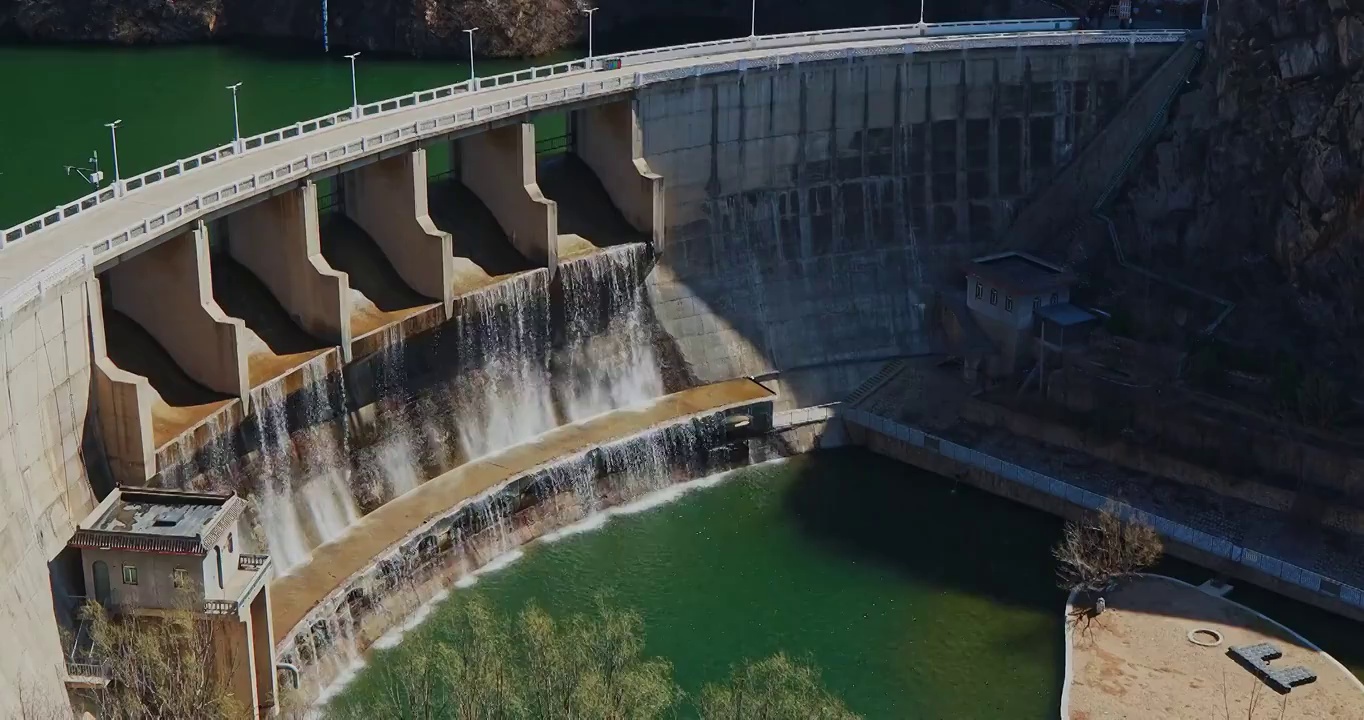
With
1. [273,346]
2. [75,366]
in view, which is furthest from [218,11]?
[75,366]

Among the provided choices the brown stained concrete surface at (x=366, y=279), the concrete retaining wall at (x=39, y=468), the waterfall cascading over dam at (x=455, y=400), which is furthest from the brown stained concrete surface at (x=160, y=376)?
the brown stained concrete surface at (x=366, y=279)

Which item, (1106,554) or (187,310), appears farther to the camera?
(1106,554)

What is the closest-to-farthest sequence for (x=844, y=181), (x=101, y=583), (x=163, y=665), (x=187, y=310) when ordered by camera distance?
(x=163, y=665) → (x=101, y=583) → (x=187, y=310) → (x=844, y=181)

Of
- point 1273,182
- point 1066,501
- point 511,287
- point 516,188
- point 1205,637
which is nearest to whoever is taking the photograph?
point 1205,637

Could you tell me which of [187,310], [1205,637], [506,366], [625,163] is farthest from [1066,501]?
[187,310]

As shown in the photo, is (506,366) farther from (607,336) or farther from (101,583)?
(101,583)

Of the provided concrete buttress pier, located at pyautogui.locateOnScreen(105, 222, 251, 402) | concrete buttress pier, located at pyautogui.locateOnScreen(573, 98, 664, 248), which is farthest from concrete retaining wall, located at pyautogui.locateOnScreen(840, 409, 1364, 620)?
concrete buttress pier, located at pyautogui.locateOnScreen(105, 222, 251, 402)

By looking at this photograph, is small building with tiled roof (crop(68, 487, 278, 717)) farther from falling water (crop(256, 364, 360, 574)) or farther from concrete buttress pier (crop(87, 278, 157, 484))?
falling water (crop(256, 364, 360, 574))
